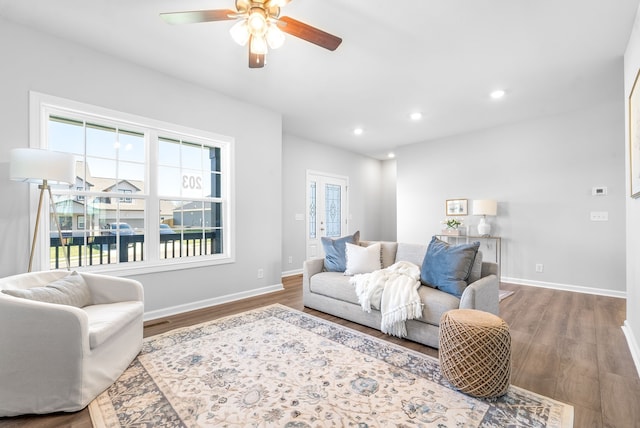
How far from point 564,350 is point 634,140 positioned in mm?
1868

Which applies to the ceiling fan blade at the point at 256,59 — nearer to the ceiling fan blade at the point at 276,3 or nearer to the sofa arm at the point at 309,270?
the ceiling fan blade at the point at 276,3

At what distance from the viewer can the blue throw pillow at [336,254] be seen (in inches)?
141

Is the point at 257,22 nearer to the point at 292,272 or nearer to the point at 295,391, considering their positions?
the point at 295,391

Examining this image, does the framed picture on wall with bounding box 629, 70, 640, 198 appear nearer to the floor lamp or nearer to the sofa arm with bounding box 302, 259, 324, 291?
the sofa arm with bounding box 302, 259, 324, 291

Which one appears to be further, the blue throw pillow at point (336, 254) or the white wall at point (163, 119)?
the blue throw pillow at point (336, 254)

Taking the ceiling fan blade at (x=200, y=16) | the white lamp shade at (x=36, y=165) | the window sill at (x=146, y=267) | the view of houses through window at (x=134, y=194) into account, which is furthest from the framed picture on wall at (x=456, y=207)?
the white lamp shade at (x=36, y=165)

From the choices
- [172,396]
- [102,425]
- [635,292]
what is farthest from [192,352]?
[635,292]

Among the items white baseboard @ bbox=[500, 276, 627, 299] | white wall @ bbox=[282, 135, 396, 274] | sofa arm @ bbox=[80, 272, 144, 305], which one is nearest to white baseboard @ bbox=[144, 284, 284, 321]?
sofa arm @ bbox=[80, 272, 144, 305]

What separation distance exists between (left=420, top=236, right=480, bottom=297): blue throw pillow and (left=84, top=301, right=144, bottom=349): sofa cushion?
2.50 metres

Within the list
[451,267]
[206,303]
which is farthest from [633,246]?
[206,303]

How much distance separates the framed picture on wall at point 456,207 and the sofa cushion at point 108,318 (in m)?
5.24

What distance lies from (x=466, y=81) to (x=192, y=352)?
4053 millimetres

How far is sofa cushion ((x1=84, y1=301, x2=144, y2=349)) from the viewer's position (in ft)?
5.82

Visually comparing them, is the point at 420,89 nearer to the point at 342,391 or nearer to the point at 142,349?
the point at 342,391
